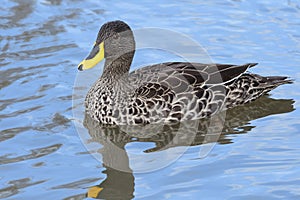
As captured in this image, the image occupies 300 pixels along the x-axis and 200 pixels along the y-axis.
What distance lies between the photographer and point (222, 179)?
7.41 m

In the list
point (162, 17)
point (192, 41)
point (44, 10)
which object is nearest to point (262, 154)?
point (192, 41)

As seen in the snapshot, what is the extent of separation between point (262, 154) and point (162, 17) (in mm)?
4555

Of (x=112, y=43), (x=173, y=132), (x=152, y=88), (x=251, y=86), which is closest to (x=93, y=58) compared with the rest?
(x=112, y=43)

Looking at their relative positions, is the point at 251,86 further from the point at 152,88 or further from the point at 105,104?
the point at 105,104

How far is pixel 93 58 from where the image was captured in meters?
8.86

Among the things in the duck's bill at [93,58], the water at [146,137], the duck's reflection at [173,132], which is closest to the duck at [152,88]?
the duck's bill at [93,58]

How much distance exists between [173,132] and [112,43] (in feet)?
4.32

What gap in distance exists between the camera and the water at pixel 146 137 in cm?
736

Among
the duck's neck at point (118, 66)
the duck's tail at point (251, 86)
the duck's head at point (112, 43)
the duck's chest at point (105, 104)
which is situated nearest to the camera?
the duck's head at point (112, 43)

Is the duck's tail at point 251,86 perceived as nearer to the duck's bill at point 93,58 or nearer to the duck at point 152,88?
the duck at point 152,88

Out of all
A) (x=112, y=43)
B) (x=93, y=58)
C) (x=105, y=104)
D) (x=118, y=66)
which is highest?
(x=112, y=43)

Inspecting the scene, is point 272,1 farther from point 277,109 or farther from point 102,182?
point 102,182

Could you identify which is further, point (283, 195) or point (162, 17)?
point (162, 17)

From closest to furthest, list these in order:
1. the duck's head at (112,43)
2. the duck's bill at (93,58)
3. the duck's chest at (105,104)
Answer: the duck's bill at (93,58) → the duck's head at (112,43) → the duck's chest at (105,104)
